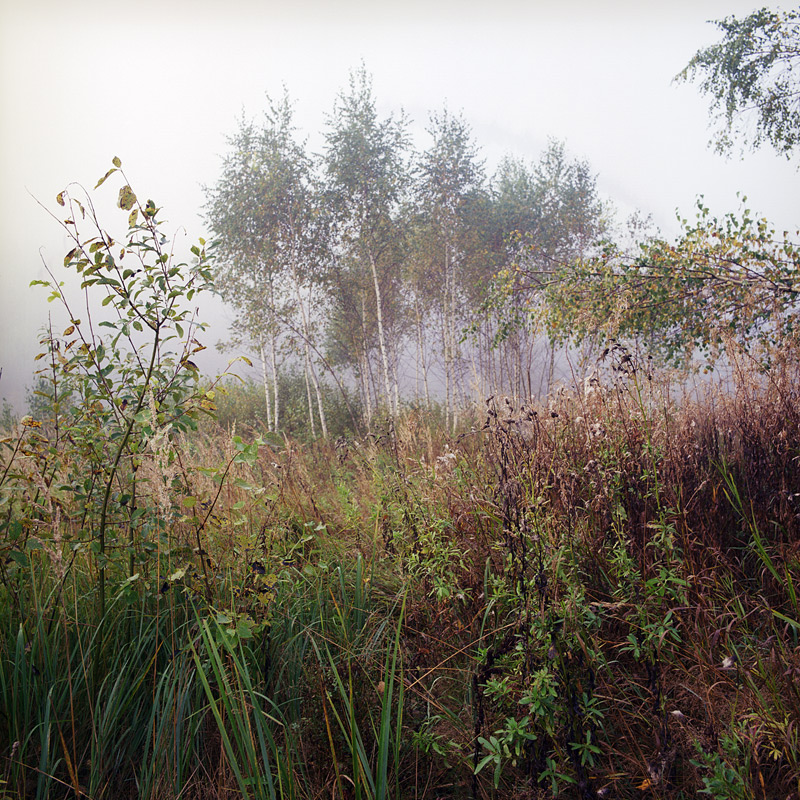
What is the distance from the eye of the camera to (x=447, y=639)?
183cm

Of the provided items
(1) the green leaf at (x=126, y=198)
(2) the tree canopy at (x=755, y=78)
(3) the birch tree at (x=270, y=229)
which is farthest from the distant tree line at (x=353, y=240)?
(1) the green leaf at (x=126, y=198)

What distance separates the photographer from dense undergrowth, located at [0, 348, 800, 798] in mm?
1268

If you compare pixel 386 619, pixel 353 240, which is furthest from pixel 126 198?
pixel 353 240

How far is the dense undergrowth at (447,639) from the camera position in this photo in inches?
49.9

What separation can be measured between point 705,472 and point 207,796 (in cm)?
210

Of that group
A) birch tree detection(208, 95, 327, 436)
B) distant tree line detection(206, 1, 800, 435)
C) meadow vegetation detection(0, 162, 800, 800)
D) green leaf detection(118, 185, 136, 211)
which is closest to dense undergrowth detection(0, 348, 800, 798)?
meadow vegetation detection(0, 162, 800, 800)

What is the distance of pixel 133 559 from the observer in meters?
1.67

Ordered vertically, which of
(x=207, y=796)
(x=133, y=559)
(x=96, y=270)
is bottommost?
(x=207, y=796)

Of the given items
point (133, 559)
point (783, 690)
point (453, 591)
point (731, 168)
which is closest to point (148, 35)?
point (133, 559)

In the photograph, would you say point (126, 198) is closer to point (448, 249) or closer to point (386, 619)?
point (386, 619)

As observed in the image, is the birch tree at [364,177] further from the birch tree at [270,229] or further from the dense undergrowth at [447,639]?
the dense undergrowth at [447,639]

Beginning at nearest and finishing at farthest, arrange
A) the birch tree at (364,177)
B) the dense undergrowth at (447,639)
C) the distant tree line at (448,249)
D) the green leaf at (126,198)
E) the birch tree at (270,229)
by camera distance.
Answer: the dense undergrowth at (447,639)
the green leaf at (126,198)
the distant tree line at (448,249)
the birch tree at (364,177)
the birch tree at (270,229)

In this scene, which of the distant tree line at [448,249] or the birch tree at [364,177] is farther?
the birch tree at [364,177]

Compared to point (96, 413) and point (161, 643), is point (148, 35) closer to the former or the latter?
point (96, 413)
